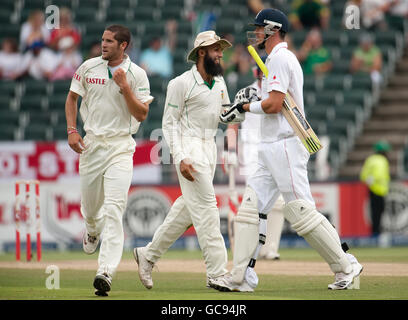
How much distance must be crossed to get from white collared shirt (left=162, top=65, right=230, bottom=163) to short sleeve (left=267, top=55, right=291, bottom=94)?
2.72 feet

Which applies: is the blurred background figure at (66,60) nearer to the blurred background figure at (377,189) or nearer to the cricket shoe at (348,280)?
the blurred background figure at (377,189)

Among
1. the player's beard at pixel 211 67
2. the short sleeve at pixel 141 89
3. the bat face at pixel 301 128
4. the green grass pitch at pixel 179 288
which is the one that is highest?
the player's beard at pixel 211 67

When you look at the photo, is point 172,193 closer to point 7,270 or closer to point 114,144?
point 7,270

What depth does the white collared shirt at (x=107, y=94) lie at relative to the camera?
914 centimetres

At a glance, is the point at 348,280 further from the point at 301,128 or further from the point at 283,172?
the point at 301,128

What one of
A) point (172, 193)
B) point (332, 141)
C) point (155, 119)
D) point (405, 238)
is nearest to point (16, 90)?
point (155, 119)

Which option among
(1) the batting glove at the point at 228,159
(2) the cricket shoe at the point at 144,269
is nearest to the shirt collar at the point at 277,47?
(2) the cricket shoe at the point at 144,269

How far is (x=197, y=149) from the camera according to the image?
923 cm

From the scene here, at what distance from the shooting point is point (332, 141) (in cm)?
1938

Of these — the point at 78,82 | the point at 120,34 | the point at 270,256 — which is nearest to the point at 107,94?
the point at 78,82

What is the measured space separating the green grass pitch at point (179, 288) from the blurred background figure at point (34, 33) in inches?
389

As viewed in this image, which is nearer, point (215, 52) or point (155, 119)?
point (215, 52)

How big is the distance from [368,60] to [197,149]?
1194 cm
